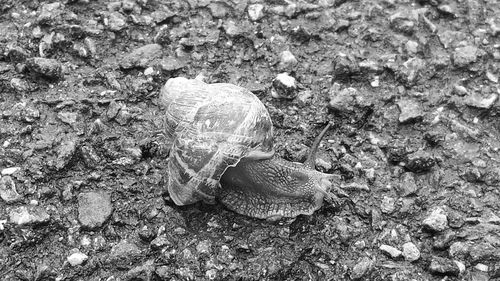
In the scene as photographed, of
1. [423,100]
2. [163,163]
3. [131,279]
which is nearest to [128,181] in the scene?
[163,163]

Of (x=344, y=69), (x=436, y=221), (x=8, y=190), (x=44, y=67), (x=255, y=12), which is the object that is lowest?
(x=8, y=190)

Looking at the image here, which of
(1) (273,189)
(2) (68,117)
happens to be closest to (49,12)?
(2) (68,117)

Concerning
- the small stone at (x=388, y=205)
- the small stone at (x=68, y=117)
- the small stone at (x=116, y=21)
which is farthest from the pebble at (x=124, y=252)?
the small stone at (x=116, y=21)

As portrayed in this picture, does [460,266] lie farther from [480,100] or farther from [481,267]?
[480,100]

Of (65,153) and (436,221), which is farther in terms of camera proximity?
(65,153)

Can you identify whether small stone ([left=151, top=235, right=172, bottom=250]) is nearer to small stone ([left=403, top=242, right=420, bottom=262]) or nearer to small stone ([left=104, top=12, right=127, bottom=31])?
small stone ([left=403, top=242, right=420, bottom=262])

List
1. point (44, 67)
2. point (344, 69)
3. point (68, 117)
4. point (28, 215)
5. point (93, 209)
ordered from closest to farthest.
A: point (28, 215) < point (93, 209) < point (68, 117) < point (44, 67) < point (344, 69)

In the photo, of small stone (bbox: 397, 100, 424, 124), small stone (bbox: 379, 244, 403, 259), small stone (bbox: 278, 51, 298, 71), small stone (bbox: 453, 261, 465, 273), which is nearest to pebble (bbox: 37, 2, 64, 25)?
small stone (bbox: 278, 51, 298, 71)

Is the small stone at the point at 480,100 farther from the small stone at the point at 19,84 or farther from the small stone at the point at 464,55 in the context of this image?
the small stone at the point at 19,84
